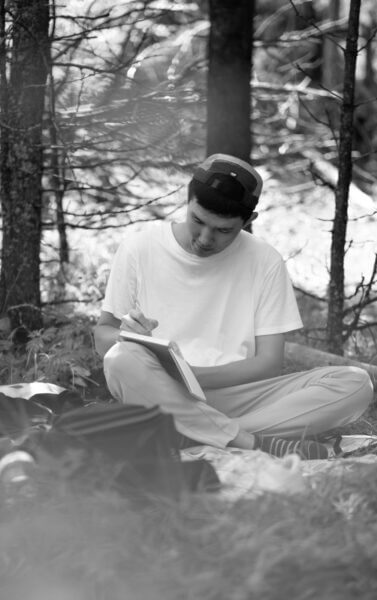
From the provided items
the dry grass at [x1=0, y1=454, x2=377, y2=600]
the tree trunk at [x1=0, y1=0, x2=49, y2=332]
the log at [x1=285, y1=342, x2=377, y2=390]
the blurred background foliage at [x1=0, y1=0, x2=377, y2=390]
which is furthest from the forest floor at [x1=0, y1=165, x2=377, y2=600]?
the tree trunk at [x1=0, y1=0, x2=49, y2=332]

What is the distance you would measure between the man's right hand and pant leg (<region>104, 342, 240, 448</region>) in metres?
0.09

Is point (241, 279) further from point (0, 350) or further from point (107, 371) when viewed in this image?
point (0, 350)

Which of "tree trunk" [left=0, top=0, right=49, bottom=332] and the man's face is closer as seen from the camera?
the man's face

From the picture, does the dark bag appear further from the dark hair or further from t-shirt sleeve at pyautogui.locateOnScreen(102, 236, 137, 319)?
the dark hair

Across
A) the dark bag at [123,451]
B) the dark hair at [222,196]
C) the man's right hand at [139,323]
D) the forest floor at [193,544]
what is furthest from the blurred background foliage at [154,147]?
the forest floor at [193,544]

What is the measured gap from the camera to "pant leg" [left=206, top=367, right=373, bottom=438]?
4043mm

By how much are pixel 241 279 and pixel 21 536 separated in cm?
193

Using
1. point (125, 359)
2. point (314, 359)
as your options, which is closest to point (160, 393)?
point (125, 359)

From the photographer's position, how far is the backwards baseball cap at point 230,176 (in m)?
3.79

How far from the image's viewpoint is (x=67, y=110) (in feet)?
17.7

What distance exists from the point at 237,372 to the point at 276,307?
13.8 inches

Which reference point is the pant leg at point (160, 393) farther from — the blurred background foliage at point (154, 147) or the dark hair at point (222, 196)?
the blurred background foliage at point (154, 147)

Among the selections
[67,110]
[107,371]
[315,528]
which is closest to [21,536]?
[315,528]

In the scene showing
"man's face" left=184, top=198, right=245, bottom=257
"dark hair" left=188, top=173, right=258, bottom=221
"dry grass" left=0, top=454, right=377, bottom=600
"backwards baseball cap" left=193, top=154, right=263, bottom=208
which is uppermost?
"backwards baseball cap" left=193, top=154, right=263, bottom=208
